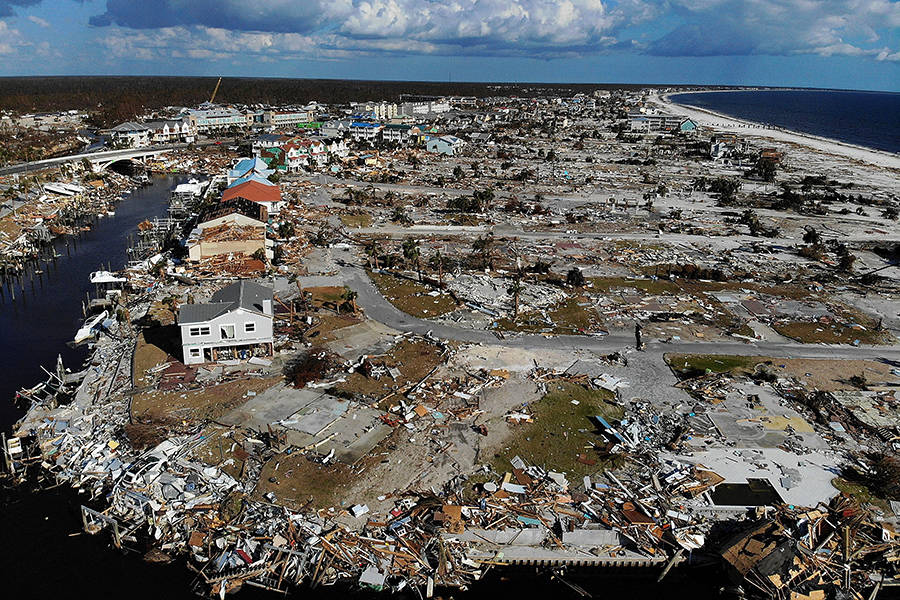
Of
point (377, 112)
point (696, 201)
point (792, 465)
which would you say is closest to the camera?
point (792, 465)

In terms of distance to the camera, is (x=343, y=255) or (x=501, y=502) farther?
(x=343, y=255)

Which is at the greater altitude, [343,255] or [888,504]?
[343,255]

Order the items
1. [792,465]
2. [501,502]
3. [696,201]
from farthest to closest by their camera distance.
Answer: [696,201] → [792,465] → [501,502]

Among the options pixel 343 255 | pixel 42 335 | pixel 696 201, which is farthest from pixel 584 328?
pixel 696 201

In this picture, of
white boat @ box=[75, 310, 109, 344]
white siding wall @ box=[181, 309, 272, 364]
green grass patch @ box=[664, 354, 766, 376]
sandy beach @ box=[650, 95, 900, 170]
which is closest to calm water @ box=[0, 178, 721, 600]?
white siding wall @ box=[181, 309, 272, 364]

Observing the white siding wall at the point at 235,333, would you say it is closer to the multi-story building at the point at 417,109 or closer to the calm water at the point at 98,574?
the calm water at the point at 98,574

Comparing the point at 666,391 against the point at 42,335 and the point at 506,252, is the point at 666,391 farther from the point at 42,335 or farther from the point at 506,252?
the point at 42,335

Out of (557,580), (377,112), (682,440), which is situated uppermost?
(377,112)

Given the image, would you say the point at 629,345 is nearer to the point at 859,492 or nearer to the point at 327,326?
the point at 859,492
